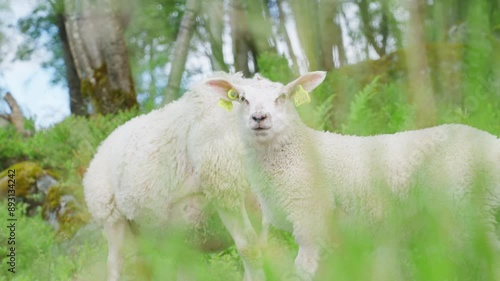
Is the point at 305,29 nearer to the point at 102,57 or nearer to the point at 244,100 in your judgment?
the point at 244,100

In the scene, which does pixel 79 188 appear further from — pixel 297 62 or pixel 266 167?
pixel 297 62

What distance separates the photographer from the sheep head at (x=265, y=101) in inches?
185

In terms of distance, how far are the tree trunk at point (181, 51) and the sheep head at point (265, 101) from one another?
13.0ft

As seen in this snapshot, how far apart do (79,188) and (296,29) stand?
7897mm

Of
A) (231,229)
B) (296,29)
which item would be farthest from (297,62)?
(231,229)

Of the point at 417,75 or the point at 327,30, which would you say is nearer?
the point at 417,75

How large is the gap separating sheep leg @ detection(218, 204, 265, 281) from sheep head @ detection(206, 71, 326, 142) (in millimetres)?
706

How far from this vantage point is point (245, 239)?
5.30m

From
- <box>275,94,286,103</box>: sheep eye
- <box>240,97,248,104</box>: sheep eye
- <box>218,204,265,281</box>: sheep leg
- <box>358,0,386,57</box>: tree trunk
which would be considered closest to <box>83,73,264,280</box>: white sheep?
<box>218,204,265,281</box>: sheep leg

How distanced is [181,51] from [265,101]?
5.29m

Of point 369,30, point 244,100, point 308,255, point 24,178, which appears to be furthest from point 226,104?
point 24,178

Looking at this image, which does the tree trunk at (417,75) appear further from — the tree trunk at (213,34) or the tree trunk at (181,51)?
the tree trunk at (181,51)

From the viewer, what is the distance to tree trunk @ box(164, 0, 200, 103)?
911 cm

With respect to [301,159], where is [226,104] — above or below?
above
